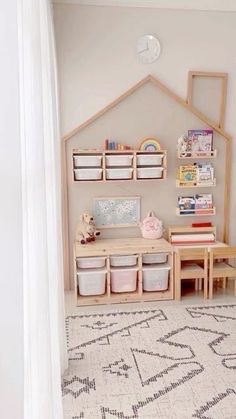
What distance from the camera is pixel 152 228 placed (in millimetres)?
3756

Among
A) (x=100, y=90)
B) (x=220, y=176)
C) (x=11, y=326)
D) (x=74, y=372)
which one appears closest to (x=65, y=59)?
(x=100, y=90)

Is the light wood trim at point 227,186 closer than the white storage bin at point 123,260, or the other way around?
the white storage bin at point 123,260

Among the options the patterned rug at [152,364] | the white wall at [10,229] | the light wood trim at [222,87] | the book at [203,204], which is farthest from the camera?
the book at [203,204]

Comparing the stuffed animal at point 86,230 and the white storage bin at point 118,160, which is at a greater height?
the white storage bin at point 118,160

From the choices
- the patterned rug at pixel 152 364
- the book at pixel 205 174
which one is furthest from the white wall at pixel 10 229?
the book at pixel 205 174

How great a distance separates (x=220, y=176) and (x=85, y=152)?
4.65 feet

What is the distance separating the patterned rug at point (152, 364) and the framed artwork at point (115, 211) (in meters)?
0.91

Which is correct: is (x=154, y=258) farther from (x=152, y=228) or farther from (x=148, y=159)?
(x=148, y=159)

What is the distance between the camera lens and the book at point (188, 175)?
3791mm

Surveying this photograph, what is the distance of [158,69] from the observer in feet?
12.2

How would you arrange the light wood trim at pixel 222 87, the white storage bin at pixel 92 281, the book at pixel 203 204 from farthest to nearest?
the book at pixel 203 204
the light wood trim at pixel 222 87
the white storage bin at pixel 92 281

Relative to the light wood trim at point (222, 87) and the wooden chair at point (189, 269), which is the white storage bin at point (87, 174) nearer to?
the wooden chair at point (189, 269)

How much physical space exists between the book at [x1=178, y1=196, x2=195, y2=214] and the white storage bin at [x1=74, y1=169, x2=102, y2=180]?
0.88 m

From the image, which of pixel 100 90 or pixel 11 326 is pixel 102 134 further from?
pixel 11 326
